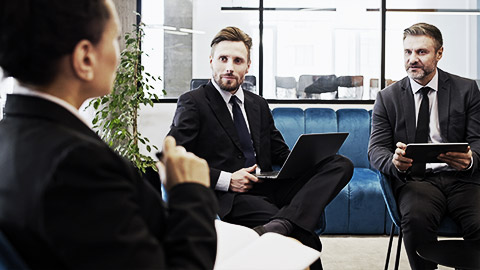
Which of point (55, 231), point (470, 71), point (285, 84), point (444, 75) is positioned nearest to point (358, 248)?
point (444, 75)

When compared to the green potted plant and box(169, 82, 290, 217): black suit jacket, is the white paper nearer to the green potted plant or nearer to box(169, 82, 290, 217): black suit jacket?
box(169, 82, 290, 217): black suit jacket

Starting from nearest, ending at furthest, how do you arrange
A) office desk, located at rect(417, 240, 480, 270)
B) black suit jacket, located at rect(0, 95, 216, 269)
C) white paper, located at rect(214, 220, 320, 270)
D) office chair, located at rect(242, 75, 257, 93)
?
black suit jacket, located at rect(0, 95, 216, 269), white paper, located at rect(214, 220, 320, 270), office desk, located at rect(417, 240, 480, 270), office chair, located at rect(242, 75, 257, 93)

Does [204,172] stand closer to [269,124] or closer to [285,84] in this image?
[269,124]

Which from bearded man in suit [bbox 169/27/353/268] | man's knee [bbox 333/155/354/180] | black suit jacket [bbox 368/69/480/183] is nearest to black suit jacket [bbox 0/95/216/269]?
bearded man in suit [bbox 169/27/353/268]

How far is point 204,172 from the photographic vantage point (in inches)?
38.4

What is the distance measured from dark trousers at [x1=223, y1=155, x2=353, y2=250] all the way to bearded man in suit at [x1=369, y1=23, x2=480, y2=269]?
41 cm

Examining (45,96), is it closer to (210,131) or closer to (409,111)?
(210,131)

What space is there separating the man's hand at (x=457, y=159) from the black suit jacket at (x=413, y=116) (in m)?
0.18

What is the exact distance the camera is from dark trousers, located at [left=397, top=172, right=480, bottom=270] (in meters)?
2.50

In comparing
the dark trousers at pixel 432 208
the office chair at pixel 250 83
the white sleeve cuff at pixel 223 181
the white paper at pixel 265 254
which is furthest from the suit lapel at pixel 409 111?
the office chair at pixel 250 83

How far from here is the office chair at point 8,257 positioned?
741mm

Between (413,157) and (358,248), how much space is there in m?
1.36

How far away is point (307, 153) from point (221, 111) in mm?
535

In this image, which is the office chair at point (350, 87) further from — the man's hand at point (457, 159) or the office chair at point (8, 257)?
the office chair at point (8, 257)
